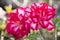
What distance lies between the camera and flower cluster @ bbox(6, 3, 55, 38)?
2.12ft

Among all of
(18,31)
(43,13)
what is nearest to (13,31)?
(18,31)

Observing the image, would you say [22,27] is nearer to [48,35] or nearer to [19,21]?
[19,21]

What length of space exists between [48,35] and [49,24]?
0.46 feet

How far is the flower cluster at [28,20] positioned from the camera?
2.12 feet

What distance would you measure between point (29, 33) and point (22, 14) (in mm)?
82

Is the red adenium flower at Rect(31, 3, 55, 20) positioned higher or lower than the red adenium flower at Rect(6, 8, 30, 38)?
higher

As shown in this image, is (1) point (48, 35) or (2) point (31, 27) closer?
(2) point (31, 27)

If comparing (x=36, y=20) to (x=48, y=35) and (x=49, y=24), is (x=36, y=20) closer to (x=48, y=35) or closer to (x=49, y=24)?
(x=49, y=24)

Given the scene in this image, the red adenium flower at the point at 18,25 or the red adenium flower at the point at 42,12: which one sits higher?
the red adenium flower at the point at 42,12

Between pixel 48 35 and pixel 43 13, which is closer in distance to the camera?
pixel 43 13

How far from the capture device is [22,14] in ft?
2.14

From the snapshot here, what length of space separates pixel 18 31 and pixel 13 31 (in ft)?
0.06

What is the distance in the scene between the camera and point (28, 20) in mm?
645

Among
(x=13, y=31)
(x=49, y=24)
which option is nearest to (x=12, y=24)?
(x=13, y=31)
